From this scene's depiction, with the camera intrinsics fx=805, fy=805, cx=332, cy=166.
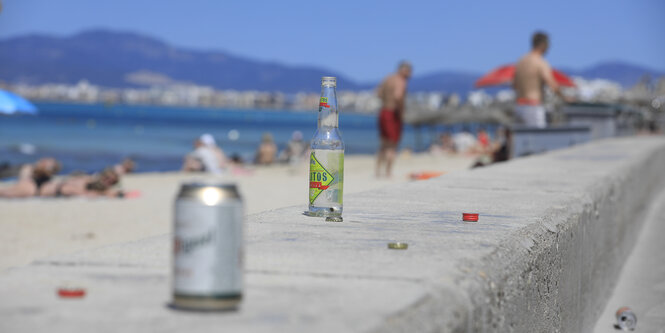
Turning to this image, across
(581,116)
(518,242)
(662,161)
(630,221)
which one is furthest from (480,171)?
(581,116)

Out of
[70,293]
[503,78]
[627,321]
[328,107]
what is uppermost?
[503,78]

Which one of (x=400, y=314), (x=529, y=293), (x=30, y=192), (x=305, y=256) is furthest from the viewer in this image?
(x=30, y=192)

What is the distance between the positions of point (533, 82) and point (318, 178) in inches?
265

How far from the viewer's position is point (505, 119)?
1829 inches

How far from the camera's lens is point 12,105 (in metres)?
8.68


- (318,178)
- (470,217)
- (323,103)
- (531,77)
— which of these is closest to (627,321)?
(470,217)

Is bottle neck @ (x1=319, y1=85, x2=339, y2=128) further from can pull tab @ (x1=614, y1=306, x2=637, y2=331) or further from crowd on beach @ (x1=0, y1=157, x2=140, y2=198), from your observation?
crowd on beach @ (x1=0, y1=157, x2=140, y2=198)

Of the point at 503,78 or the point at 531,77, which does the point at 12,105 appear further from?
the point at 503,78

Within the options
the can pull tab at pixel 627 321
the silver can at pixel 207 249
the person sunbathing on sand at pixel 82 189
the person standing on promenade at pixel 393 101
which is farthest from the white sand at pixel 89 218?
the silver can at pixel 207 249

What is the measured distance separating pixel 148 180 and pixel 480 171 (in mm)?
11598

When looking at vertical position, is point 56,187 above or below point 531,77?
below

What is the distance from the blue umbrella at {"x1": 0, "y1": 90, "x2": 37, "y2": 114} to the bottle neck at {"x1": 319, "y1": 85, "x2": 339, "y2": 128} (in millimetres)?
5929

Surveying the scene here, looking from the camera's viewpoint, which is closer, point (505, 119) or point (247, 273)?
point (247, 273)

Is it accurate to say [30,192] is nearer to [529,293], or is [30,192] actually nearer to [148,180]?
[148,180]
